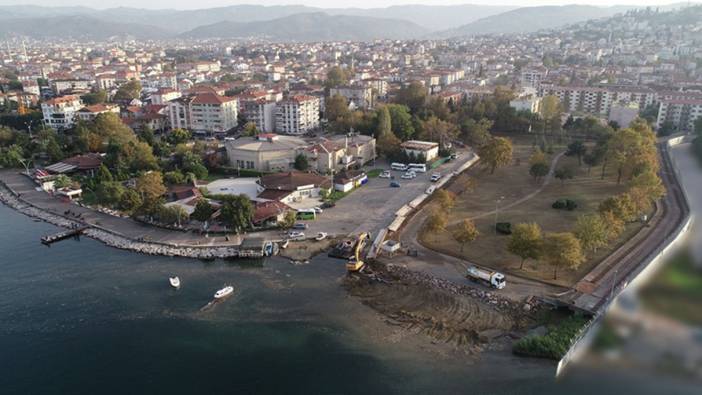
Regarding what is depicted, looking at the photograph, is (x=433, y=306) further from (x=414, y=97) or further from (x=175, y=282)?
(x=414, y=97)

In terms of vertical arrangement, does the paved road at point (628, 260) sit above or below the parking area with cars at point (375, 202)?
above

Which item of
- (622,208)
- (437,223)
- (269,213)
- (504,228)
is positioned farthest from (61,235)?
(622,208)

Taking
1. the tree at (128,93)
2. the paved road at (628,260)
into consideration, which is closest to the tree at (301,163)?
the paved road at (628,260)

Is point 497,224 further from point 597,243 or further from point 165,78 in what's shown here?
point 165,78

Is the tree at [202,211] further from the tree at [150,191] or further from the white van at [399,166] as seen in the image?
the white van at [399,166]

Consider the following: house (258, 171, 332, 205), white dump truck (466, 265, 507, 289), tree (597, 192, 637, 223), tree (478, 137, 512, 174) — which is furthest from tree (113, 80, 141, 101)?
tree (597, 192, 637, 223)

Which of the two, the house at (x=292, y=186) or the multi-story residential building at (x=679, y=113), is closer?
the house at (x=292, y=186)
